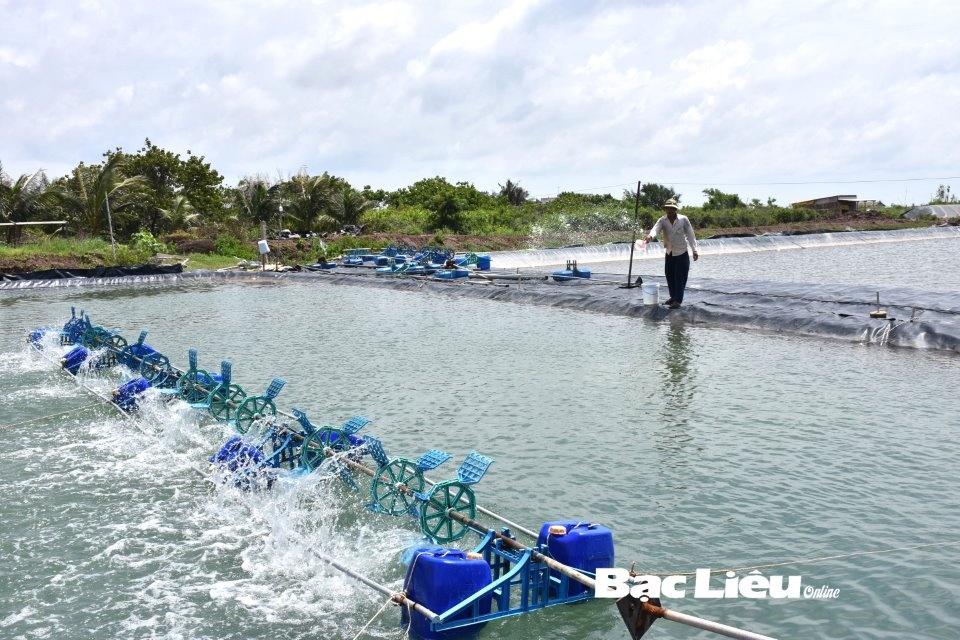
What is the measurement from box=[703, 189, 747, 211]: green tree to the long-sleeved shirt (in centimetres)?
5903

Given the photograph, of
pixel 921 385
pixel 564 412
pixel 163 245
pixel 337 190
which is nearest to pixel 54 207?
pixel 163 245

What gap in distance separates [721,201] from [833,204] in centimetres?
1201

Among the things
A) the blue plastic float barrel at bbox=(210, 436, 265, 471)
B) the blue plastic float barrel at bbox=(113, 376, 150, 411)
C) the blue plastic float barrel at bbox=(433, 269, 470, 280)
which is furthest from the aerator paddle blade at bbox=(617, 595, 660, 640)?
the blue plastic float barrel at bbox=(433, 269, 470, 280)

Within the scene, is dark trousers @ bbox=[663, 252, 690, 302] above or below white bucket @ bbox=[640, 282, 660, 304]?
above

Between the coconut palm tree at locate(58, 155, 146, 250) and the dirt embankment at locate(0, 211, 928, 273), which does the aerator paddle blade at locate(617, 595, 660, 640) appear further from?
the coconut palm tree at locate(58, 155, 146, 250)

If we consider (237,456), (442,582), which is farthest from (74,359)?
(442,582)

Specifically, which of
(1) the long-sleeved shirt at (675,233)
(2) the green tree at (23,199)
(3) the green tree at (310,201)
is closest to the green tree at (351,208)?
(3) the green tree at (310,201)

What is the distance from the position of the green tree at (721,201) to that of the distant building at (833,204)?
5.59 metres

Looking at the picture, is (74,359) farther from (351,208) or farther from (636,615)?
(351,208)

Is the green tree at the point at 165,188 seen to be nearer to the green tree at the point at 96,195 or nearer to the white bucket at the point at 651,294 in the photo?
the green tree at the point at 96,195

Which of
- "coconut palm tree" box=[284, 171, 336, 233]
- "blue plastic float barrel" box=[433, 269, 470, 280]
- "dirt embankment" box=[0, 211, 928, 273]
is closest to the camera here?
"blue plastic float barrel" box=[433, 269, 470, 280]

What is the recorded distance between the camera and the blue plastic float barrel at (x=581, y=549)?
5.03 m

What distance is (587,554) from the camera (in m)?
5.06

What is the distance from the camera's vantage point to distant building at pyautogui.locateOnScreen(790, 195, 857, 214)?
74.7m
